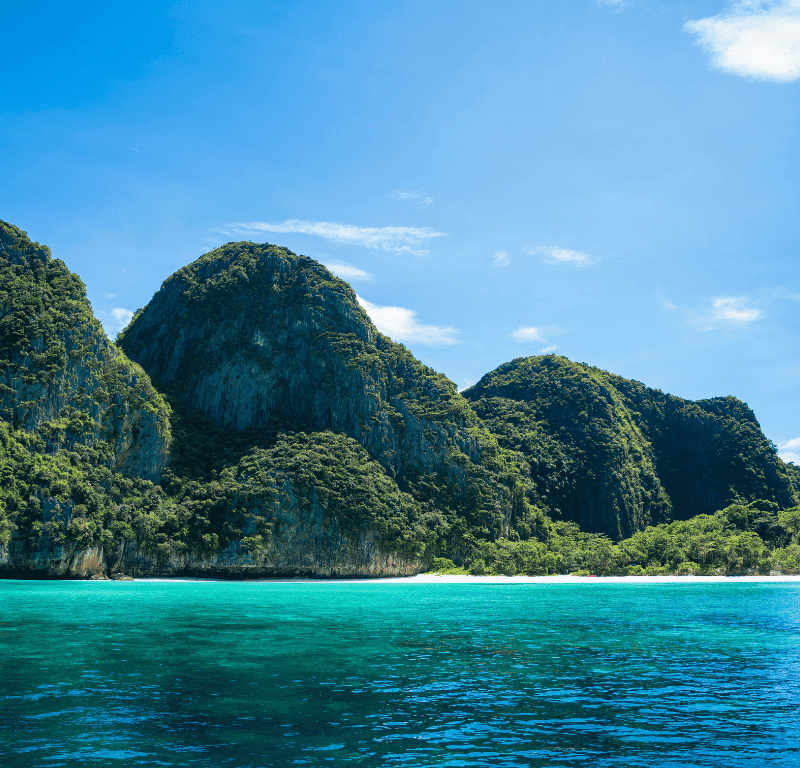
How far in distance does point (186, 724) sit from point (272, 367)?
351 ft

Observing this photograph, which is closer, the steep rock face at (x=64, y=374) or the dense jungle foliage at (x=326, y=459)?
the steep rock face at (x=64, y=374)

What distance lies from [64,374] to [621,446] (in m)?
118

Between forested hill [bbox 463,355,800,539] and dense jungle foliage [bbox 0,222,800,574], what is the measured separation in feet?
1.70

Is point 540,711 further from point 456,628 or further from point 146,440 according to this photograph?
point 146,440

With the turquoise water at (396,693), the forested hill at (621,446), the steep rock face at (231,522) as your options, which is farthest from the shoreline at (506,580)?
the forested hill at (621,446)

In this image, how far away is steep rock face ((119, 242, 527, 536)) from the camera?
115m

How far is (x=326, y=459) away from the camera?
101375mm

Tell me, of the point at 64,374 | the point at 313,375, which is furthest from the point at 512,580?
the point at 64,374

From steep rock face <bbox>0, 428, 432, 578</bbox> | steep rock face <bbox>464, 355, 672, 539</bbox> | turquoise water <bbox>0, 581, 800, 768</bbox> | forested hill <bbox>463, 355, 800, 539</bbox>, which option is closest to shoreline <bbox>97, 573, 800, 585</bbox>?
steep rock face <bbox>0, 428, 432, 578</bbox>

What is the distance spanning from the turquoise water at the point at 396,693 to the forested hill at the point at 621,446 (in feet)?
387

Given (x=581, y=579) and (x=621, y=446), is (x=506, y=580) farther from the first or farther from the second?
(x=621, y=446)

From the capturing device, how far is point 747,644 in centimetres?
2678

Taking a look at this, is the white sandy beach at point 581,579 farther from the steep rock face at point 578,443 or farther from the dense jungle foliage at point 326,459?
the steep rock face at point 578,443

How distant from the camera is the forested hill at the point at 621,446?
149500mm
